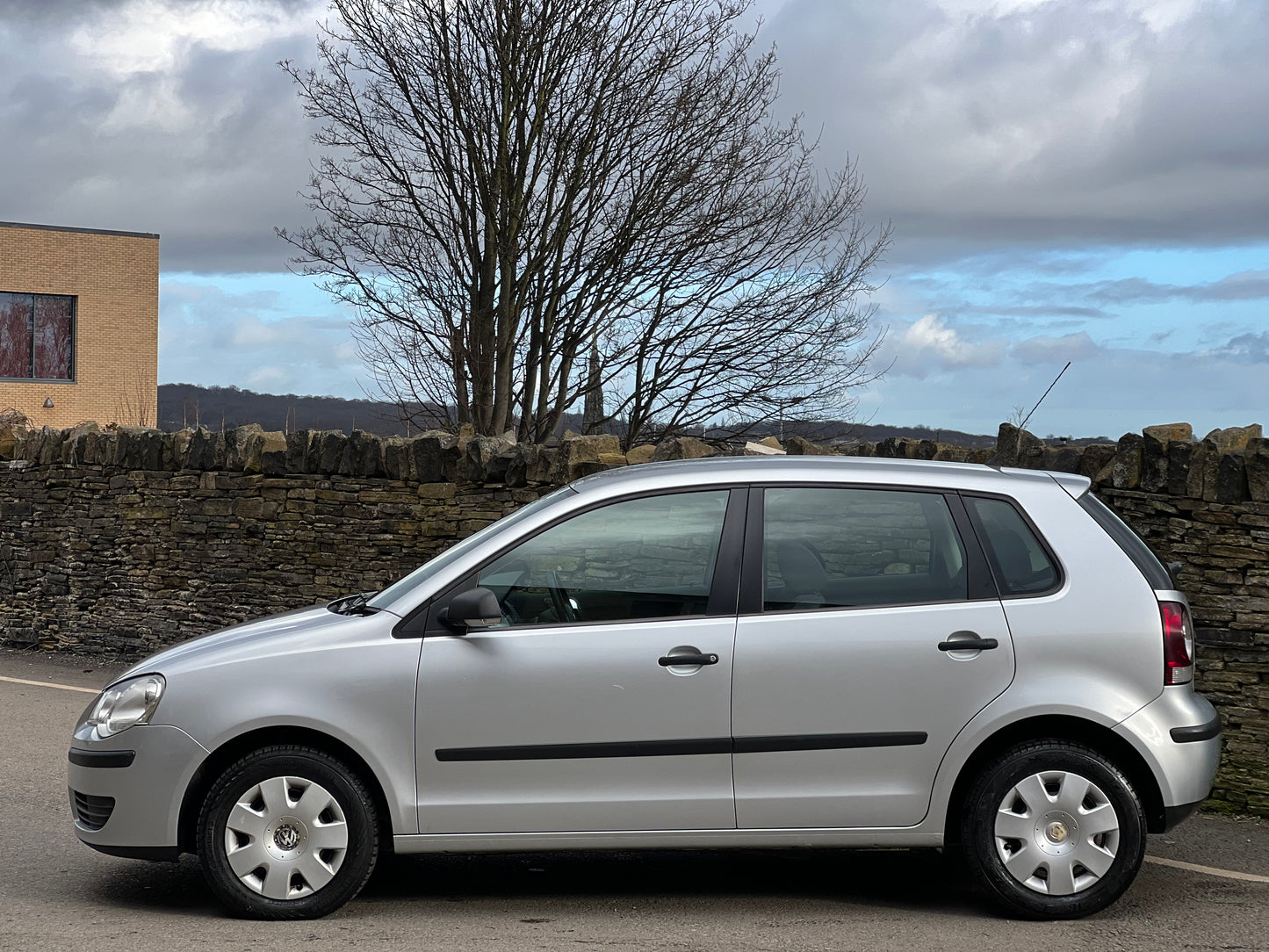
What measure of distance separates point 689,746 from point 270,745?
1.57 metres

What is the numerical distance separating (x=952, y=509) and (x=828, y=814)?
127 centimetres

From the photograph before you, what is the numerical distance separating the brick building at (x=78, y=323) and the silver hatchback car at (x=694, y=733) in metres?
31.8

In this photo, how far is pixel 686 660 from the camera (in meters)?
5.14

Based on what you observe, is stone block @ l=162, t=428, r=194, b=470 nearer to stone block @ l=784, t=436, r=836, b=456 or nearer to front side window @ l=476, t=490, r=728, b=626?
stone block @ l=784, t=436, r=836, b=456

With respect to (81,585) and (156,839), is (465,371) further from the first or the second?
(156,839)

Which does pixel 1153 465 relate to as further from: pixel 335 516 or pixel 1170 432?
pixel 335 516

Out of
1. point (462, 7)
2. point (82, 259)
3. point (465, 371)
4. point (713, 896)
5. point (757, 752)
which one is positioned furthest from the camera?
point (82, 259)

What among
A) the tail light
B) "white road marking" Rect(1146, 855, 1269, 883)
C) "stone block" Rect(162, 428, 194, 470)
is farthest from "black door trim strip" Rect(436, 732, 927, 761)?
"stone block" Rect(162, 428, 194, 470)

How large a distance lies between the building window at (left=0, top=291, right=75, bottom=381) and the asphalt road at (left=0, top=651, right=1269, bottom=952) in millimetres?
32110

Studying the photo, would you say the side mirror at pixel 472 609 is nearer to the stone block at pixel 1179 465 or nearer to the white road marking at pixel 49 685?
the stone block at pixel 1179 465

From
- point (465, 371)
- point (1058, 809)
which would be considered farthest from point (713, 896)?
point (465, 371)

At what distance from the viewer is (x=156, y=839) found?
17.1 feet

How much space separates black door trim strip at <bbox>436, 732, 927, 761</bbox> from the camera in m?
5.13

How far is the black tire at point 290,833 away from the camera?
16.9 feet
